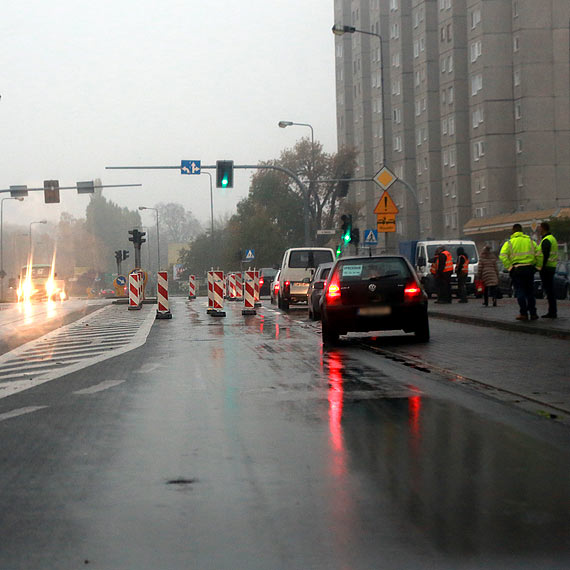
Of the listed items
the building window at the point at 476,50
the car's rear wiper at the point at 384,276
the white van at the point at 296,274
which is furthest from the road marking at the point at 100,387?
the building window at the point at 476,50

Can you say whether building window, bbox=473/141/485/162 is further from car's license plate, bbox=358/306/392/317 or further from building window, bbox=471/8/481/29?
car's license plate, bbox=358/306/392/317

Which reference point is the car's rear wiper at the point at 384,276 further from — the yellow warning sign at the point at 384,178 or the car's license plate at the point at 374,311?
the yellow warning sign at the point at 384,178

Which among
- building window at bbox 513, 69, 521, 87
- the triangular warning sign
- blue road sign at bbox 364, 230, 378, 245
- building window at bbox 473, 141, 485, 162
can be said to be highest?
building window at bbox 513, 69, 521, 87

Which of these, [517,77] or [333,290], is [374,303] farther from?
[517,77]

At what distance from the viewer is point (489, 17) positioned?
232 ft

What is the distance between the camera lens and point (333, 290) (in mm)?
16641

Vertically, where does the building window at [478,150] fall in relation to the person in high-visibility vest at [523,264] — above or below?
above

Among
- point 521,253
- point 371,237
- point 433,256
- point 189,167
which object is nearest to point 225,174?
point 189,167

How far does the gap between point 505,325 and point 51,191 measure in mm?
30347

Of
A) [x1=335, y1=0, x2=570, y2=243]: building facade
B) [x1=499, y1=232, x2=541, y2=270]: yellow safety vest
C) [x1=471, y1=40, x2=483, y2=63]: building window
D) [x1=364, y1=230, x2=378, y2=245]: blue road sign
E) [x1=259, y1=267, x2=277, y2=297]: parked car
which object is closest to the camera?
[x1=499, y1=232, x2=541, y2=270]: yellow safety vest

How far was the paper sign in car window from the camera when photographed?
55.0 feet

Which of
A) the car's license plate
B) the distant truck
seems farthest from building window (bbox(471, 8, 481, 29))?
the car's license plate

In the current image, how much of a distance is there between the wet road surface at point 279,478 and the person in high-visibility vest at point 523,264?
32.1ft

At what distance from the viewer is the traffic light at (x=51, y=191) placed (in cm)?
4575
